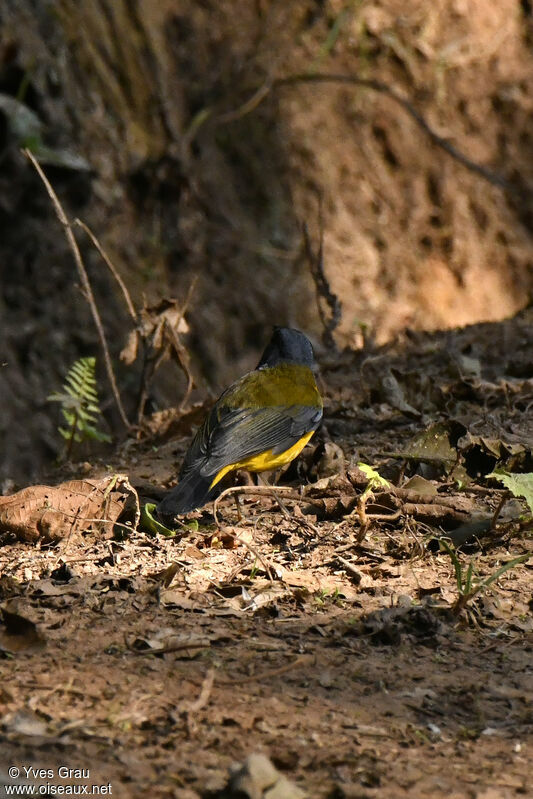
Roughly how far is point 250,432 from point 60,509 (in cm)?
103

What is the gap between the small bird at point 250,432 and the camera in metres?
4.58

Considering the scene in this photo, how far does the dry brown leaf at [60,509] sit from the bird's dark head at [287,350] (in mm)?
1645

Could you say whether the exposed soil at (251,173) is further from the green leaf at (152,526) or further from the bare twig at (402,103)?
the green leaf at (152,526)

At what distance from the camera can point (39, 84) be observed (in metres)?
9.62

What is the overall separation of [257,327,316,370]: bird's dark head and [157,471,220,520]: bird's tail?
4.90ft

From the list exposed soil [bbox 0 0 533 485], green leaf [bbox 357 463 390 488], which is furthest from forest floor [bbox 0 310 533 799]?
exposed soil [bbox 0 0 533 485]

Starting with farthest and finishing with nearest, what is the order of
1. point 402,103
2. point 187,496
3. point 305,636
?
point 402,103, point 187,496, point 305,636

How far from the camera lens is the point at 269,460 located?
5.06 m

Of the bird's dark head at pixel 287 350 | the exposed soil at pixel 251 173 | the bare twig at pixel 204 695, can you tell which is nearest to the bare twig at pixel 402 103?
the exposed soil at pixel 251 173

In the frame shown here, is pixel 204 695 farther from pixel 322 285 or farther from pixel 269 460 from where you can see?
pixel 322 285

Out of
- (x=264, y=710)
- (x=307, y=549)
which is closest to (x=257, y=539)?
(x=307, y=549)

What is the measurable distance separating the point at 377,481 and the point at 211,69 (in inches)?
329

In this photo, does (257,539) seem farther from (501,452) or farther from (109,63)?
(109,63)

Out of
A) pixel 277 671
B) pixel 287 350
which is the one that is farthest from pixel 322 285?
pixel 277 671
